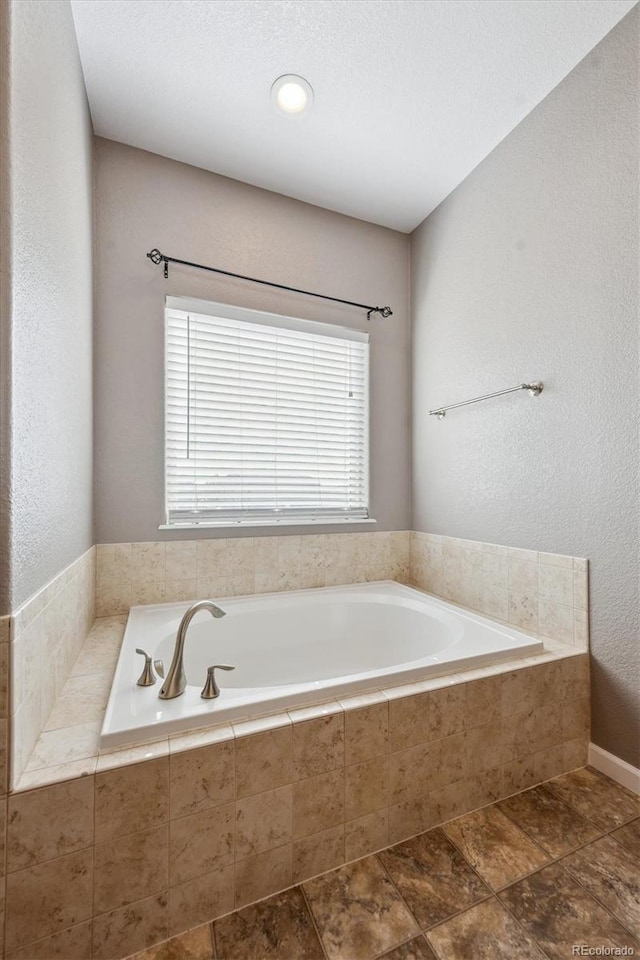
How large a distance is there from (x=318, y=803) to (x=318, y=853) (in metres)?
0.14

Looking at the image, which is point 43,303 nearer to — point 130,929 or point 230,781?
point 230,781

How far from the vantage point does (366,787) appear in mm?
1183

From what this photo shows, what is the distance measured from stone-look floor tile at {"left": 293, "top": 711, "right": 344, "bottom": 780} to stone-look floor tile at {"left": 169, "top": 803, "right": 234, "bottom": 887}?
19cm

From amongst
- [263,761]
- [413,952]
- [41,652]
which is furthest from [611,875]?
[41,652]

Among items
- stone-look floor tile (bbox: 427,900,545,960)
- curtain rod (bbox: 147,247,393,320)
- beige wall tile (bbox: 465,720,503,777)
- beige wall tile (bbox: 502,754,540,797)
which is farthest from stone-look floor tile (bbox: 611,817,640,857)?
curtain rod (bbox: 147,247,393,320)

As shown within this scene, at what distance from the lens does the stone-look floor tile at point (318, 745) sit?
1104 millimetres

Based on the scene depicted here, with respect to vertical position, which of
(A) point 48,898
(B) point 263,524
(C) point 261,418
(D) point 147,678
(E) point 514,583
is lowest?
(A) point 48,898

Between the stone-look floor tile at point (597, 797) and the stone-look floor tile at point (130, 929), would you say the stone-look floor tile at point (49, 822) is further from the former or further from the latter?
the stone-look floor tile at point (597, 797)

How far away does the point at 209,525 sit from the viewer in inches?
84.0

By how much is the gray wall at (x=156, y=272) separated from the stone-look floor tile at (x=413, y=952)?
1.60 m

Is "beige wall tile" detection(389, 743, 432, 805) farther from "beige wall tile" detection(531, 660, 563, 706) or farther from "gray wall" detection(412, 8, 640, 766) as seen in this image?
"gray wall" detection(412, 8, 640, 766)

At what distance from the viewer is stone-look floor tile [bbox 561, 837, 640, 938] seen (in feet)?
3.43

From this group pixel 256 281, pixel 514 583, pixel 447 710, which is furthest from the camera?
pixel 256 281

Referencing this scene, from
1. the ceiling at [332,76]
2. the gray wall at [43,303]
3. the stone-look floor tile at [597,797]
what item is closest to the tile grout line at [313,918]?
the stone-look floor tile at [597,797]
